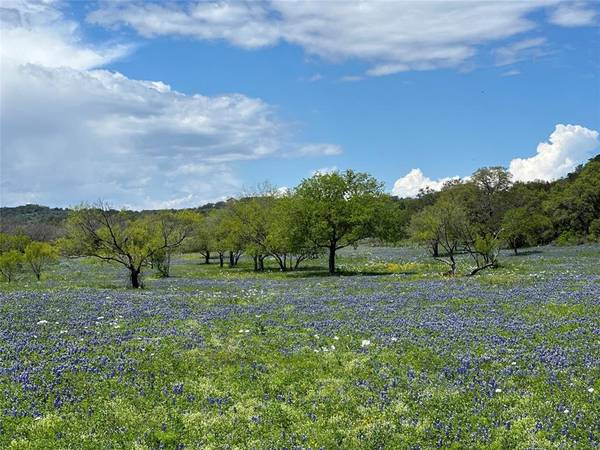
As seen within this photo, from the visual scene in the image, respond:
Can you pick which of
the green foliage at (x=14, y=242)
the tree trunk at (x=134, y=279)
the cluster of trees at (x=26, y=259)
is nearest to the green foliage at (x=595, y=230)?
the tree trunk at (x=134, y=279)

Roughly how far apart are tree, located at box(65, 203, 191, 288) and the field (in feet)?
54.0

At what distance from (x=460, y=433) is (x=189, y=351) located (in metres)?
7.55

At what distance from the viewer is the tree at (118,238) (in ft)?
120

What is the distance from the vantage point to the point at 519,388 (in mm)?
10992

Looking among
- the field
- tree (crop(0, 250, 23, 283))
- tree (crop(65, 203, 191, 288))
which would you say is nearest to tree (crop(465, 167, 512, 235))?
tree (crop(65, 203, 191, 288))

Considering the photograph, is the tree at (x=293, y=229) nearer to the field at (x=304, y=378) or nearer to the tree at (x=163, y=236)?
the tree at (x=163, y=236)

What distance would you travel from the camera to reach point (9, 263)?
4403cm

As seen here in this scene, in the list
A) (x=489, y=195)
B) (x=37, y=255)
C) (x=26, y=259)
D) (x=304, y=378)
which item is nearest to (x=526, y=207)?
(x=489, y=195)

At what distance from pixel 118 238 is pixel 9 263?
12356mm

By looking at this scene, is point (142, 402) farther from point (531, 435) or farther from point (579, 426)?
point (579, 426)

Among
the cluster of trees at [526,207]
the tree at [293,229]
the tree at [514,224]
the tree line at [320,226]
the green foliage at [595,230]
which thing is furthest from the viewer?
the cluster of trees at [526,207]

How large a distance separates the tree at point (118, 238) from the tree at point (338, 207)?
492 inches

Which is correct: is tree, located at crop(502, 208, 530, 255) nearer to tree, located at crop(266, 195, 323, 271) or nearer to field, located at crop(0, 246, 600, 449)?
tree, located at crop(266, 195, 323, 271)

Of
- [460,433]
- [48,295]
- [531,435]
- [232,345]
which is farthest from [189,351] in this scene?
[48,295]
